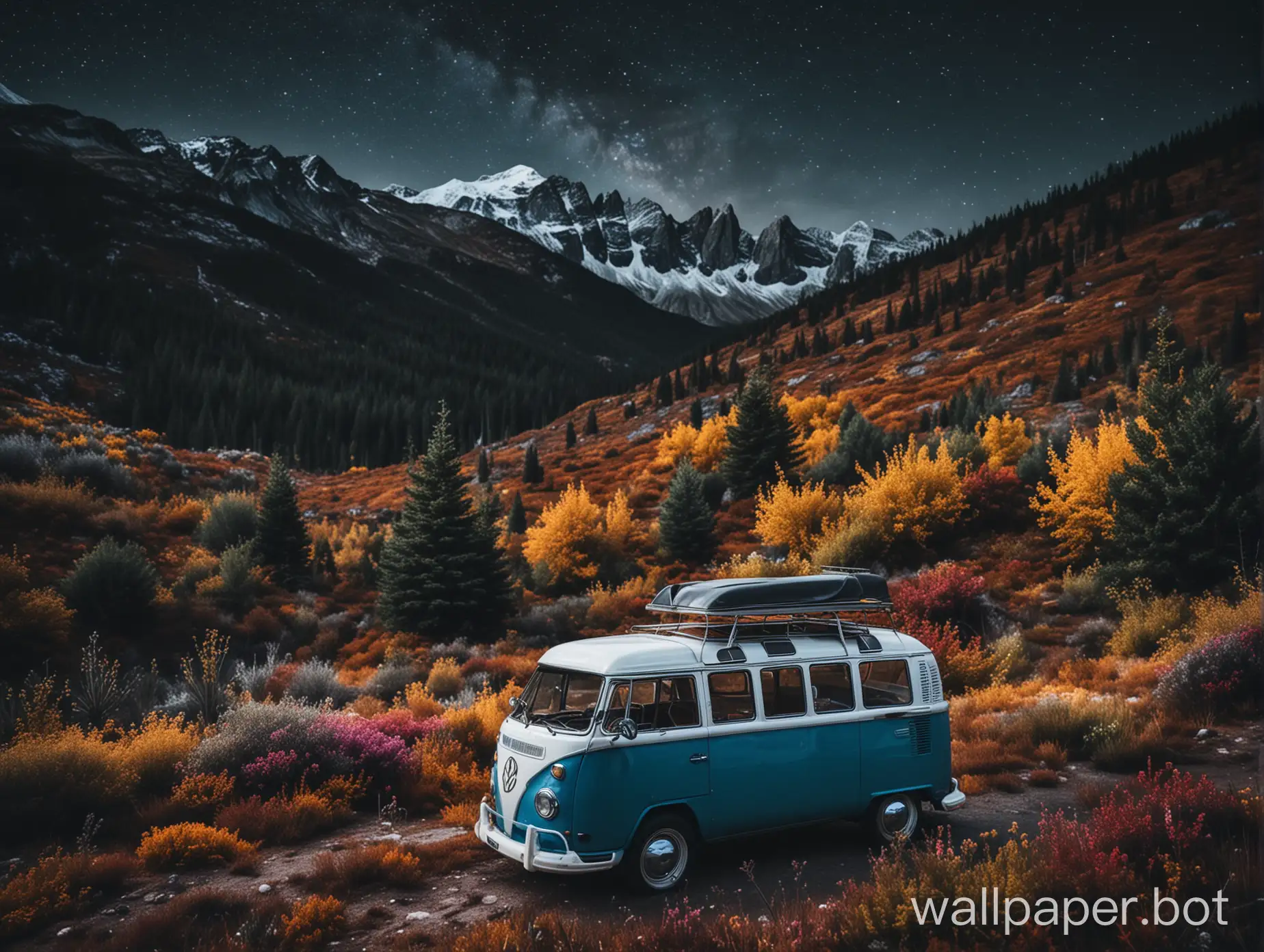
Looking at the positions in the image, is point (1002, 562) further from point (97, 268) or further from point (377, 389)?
point (97, 268)

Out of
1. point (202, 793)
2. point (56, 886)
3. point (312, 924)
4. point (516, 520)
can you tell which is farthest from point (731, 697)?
point (516, 520)

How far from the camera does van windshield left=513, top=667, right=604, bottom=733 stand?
699 centimetres

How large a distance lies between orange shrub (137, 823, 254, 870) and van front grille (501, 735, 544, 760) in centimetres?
322

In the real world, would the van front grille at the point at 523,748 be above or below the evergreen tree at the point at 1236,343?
below

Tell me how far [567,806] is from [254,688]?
36.2ft

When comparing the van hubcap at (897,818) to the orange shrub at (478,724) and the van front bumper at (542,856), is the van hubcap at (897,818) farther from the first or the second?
the orange shrub at (478,724)

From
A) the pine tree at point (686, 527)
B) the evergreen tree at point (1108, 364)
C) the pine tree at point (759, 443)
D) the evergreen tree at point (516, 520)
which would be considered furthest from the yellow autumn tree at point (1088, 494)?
the evergreen tree at point (1108, 364)

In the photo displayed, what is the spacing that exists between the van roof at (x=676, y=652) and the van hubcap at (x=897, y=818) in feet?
5.11

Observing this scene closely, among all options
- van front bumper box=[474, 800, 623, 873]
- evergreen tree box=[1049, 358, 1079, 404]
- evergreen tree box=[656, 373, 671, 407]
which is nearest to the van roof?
van front bumper box=[474, 800, 623, 873]

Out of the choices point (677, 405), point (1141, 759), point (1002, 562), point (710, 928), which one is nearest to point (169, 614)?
point (710, 928)

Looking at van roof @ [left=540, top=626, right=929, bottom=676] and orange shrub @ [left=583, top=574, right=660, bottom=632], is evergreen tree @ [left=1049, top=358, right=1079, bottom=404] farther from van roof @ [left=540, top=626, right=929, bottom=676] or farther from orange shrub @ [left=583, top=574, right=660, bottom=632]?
van roof @ [left=540, top=626, right=929, bottom=676]

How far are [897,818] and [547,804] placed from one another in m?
3.96

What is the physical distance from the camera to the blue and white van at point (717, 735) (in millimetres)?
6559

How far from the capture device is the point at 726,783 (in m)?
6.99
